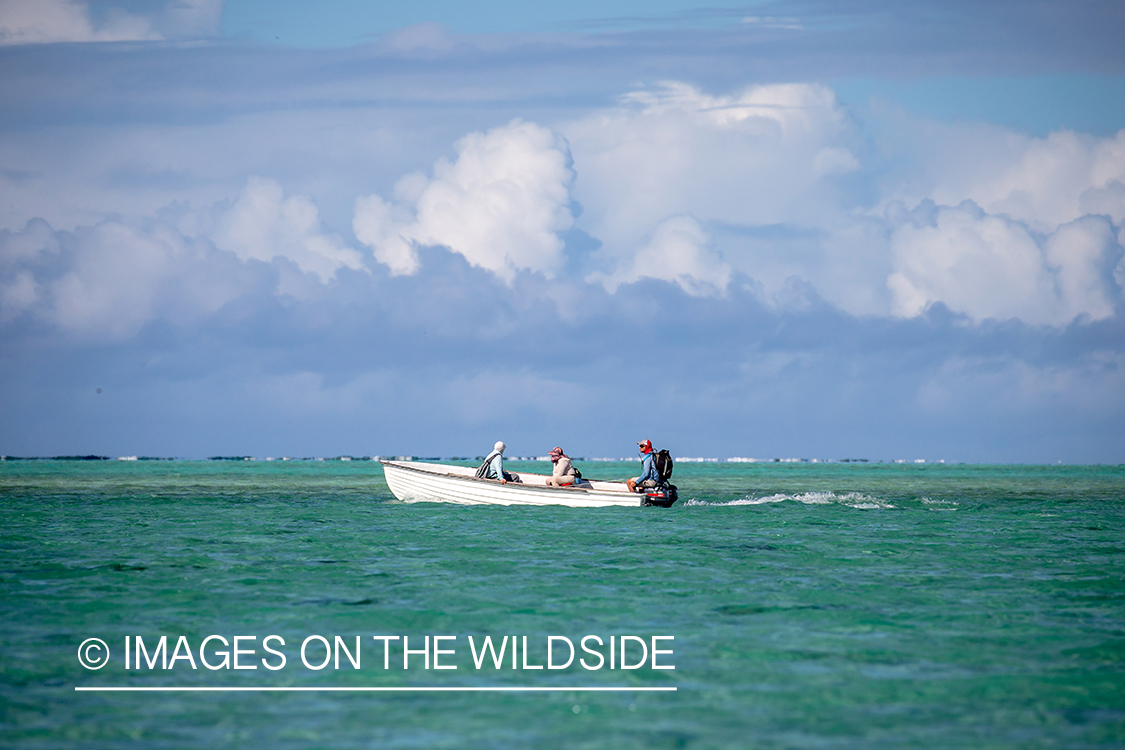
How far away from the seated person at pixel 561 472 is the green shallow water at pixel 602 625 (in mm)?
5335

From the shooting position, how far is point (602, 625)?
57.0 feet

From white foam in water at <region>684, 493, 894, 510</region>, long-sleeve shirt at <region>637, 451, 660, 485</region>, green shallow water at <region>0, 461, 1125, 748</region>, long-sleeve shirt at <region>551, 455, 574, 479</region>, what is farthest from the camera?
white foam in water at <region>684, 493, 894, 510</region>

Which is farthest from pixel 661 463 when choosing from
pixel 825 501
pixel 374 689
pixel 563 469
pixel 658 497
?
pixel 374 689

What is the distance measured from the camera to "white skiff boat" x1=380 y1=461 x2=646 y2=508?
131 feet

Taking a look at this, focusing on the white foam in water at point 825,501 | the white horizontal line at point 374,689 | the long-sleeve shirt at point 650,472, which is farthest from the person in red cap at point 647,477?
the white horizontal line at point 374,689

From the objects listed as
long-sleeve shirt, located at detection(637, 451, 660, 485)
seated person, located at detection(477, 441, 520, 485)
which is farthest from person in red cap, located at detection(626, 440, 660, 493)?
seated person, located at detection(477, 441, 520, 485)

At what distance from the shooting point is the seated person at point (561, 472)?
4078 cm

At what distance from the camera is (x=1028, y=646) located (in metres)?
15.9

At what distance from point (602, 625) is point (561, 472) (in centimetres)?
2351

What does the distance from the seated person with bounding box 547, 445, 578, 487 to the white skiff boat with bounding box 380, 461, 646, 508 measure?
0.42 metres

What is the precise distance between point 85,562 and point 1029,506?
44.1 metres

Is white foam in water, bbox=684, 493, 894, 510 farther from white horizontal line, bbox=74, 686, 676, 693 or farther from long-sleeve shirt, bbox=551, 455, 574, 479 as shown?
white horizontal line, bbox=74, 686, 676, 693

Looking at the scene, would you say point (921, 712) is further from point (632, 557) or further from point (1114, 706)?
point (632, 557)

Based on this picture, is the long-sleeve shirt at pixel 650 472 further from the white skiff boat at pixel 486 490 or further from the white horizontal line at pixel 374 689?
the white horizontal line at pixel 374 689
